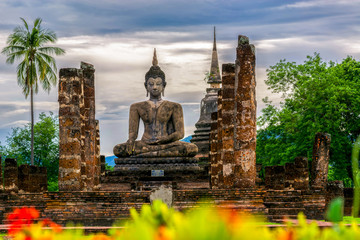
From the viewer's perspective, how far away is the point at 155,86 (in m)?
24.2

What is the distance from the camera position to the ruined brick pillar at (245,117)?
15.5 metres

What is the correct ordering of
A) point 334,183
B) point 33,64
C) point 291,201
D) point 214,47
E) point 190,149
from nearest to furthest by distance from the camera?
1. point 291,201
2. point 334,183
3. point 190,149
4. point 33,64
5. point 214,47

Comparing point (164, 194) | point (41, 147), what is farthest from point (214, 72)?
point (164, 194)

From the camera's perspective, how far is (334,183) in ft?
57.6

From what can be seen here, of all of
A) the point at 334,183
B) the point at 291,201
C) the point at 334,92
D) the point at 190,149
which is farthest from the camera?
the point at 334,92

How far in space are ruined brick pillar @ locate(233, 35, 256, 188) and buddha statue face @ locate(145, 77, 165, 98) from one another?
8.56 metres

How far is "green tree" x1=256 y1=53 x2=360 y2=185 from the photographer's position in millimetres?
27438

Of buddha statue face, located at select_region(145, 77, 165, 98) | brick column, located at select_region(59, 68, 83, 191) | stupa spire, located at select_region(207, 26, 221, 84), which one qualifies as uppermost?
stupa spire, located at select_region(207, 26, 221, 84)

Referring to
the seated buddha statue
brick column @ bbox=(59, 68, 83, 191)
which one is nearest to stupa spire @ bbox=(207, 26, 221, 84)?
the seated buddha statue

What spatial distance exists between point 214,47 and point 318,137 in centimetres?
2186

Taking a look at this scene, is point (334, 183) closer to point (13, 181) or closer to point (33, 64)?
point (13, 181)

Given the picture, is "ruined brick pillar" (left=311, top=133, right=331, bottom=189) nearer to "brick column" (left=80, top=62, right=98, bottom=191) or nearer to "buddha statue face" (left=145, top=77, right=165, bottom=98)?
"buddha statue face" (left=145, top=77, right=165, bottom=98)

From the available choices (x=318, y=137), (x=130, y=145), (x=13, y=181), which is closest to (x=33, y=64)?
(x=130, y=145)

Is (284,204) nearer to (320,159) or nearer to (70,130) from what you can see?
(70,130)
